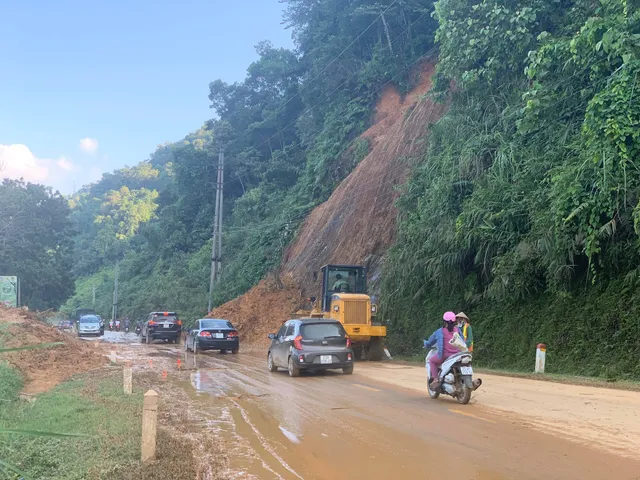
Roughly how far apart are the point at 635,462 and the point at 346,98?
43.1m

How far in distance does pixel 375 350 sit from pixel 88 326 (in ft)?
96.1

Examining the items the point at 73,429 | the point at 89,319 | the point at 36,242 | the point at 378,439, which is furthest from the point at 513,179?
the point at 36,242

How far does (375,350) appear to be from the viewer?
22.1 m

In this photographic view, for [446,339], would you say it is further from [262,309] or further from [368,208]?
[262,309]

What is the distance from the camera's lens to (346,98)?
47438 mm

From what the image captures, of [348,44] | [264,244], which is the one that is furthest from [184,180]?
[348,44]

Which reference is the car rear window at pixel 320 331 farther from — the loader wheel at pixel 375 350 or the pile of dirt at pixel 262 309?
the pile of dirt at pixel 262 309

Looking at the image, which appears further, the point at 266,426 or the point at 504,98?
the point at 504,98

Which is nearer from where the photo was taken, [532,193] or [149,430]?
[149,430]

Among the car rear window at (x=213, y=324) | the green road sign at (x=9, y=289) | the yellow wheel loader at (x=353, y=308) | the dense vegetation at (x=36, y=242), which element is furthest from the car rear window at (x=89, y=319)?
the yellow wheel loader at (x=353, y=308)

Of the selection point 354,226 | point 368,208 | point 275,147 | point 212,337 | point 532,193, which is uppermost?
point 275,147

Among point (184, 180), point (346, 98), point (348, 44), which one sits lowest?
point (184, 180)

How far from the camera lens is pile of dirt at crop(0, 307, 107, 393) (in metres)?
15.9

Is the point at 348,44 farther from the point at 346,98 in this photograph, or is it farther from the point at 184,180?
the point at 184,180
